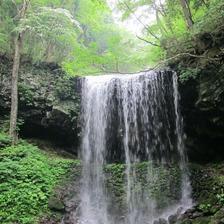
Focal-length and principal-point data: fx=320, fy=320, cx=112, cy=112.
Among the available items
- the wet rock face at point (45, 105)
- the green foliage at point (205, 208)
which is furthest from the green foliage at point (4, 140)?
the green foliage at point (205, 208)

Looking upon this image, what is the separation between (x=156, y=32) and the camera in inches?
584

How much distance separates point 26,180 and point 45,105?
3593 millimetres

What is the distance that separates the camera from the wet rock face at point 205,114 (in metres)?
9.64

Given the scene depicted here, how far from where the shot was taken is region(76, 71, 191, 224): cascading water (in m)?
10.3

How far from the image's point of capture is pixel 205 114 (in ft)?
33.7

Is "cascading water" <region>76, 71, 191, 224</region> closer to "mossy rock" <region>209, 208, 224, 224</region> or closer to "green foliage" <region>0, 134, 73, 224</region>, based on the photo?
"green foliage" <region>0, 134, 73, 224</region>

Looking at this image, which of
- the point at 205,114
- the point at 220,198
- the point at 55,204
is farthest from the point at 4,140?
the point at 220,198

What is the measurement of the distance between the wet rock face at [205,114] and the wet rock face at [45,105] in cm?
424

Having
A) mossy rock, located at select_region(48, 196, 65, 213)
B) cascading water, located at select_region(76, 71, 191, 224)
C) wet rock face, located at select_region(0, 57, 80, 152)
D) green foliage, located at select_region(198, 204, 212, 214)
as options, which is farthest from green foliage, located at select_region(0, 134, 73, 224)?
green foliage, located at select_region(198, 204, 212, 214)

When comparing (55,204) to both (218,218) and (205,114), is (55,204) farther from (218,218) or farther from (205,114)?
(205,114)

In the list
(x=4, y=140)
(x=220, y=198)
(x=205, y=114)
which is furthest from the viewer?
(x=4, y=140)

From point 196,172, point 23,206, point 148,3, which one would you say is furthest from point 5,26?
point 196,172

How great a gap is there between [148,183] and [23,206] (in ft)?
13.8

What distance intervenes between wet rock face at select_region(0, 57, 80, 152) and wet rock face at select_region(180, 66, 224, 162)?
4.24 m
